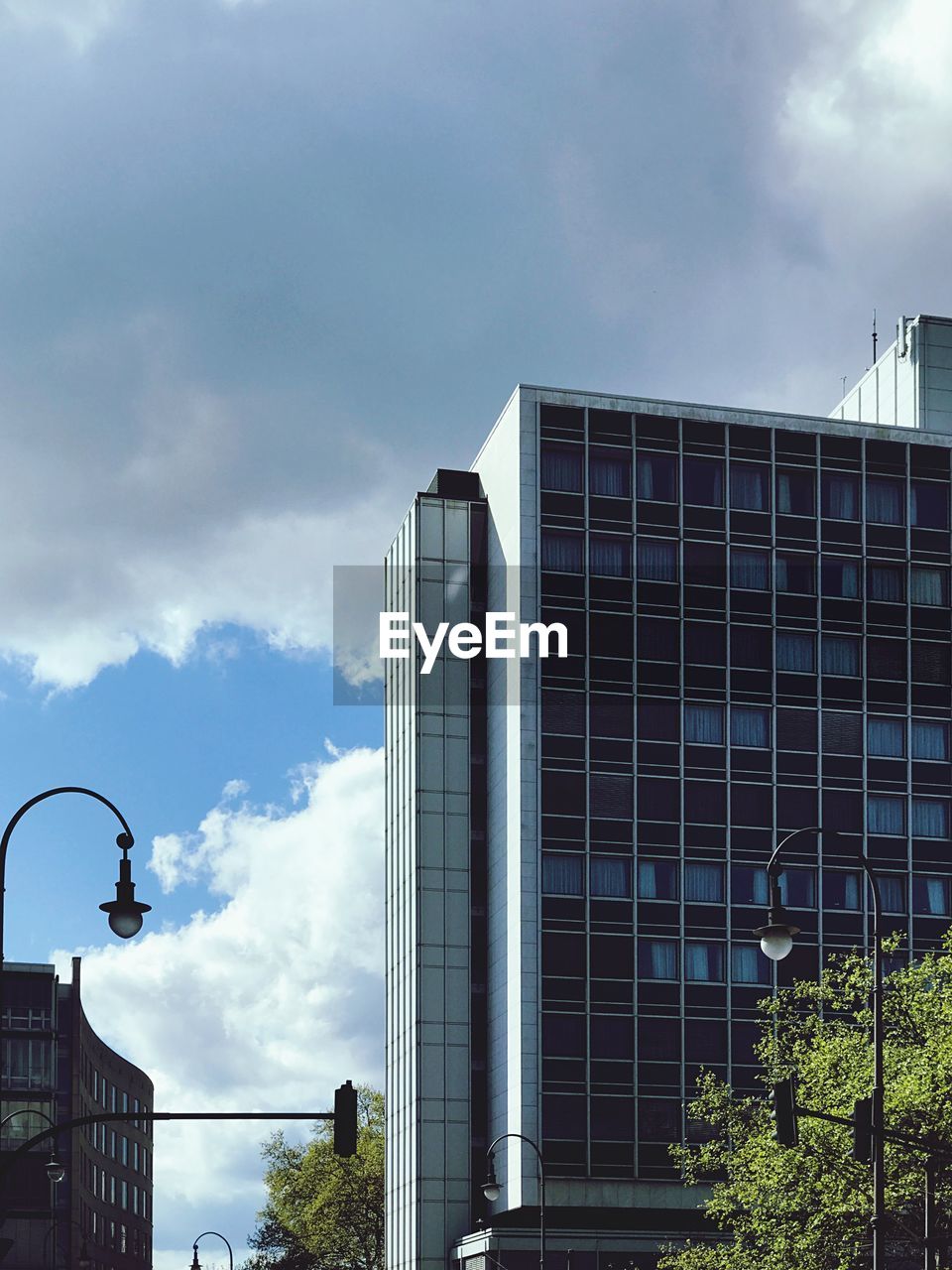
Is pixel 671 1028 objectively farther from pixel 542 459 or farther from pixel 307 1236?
pixel 307 1236

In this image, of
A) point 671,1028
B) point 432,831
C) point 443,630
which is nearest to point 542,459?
point 443,630

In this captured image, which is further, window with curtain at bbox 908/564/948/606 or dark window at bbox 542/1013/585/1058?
window with curtain at bbox 908/564/948/606

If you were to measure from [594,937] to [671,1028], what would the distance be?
17.5 ft

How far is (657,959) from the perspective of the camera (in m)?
88.1

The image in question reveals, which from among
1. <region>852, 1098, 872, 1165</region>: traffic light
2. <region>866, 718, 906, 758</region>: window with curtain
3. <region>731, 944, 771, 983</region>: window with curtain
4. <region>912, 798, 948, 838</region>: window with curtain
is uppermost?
<region>866, 718, 906, 758</region>: window with curtain

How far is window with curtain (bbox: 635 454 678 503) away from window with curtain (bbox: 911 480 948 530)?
12.6 m

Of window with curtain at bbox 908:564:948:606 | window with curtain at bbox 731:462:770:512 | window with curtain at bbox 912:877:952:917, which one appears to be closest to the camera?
window with curtain at bbox 912:877:952:917

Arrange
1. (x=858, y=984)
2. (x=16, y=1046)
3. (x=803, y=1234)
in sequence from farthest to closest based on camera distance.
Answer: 1. (x=16, y=1046)
2. (x=858, y=984)
3. (x=803, y=1234)

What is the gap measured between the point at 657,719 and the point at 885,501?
54.6 ft

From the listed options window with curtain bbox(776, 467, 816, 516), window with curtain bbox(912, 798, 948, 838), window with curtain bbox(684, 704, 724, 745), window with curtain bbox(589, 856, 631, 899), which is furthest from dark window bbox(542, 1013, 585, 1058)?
window with curtain bbox(776, 467, 816, 516)

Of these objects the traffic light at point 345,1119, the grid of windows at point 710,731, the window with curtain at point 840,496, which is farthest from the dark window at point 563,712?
the traffic light at point 345,1119

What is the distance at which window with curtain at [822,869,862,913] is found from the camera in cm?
8981

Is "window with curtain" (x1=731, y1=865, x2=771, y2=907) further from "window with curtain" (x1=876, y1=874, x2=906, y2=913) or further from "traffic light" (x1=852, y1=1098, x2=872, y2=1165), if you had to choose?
"traffic light" (x1=852, y1=1098, x2=872, y2=1165)

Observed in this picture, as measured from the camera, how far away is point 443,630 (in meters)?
97.2
